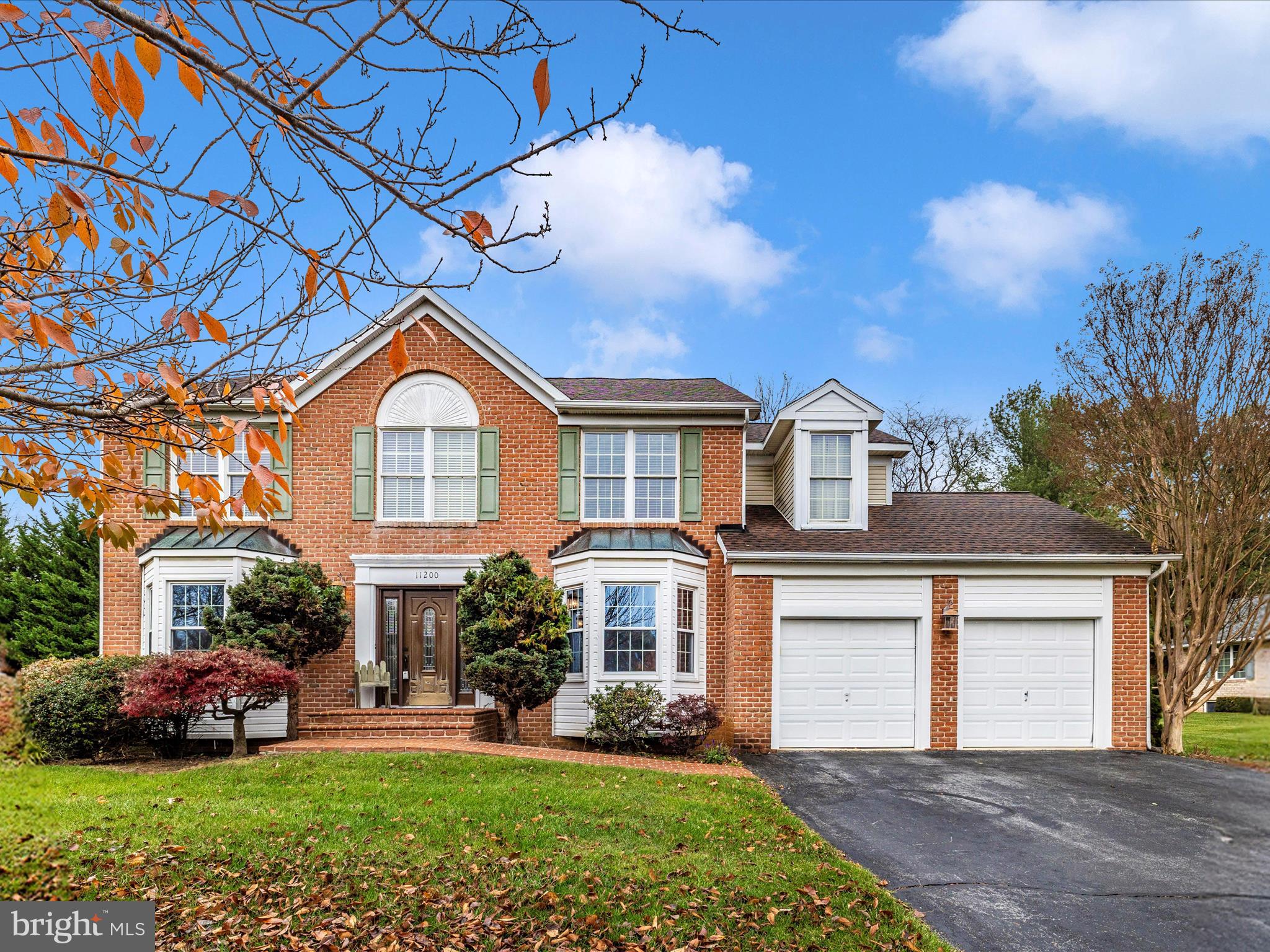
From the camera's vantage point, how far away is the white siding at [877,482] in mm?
18078

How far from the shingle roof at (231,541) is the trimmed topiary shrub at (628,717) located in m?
6.15

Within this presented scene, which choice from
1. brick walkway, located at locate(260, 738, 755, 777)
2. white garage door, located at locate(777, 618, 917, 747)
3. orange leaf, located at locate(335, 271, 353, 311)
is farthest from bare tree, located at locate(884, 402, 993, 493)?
orange leaf, located at locate(335, 271, 353, 311)

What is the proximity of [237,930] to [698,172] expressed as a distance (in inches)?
312

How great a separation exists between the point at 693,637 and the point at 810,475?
3.80 m

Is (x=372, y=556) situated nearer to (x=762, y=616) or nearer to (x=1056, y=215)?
(x=762, y=616)

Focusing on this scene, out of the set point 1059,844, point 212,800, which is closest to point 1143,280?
point 1059,844

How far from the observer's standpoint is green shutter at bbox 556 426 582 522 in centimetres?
1584

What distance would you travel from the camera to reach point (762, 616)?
49.0 ft

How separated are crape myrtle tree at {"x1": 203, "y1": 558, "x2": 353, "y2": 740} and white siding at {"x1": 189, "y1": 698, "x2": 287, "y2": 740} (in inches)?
50.8

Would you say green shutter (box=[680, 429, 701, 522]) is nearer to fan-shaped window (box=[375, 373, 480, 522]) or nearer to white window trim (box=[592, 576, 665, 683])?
white window trim (box=[592, 576, 665, 683])

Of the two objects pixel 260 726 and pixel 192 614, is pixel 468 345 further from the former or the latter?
pixel 260 726

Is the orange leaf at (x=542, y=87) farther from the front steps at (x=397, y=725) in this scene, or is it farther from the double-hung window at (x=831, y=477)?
the double-hung window at (x=831, y=477)

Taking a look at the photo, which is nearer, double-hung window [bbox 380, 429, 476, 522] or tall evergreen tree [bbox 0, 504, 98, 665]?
double-hung window [bbox 380, 429, 476, 522]

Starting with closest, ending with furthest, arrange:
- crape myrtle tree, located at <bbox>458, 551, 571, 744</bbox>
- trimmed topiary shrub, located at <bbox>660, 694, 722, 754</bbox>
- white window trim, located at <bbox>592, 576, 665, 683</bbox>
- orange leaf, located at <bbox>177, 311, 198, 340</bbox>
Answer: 1. orange leaf, located at <bbox>177, 311, 198, 340</bbox>
2. crape myrtle tree, located at <bbox>458, 551, 571, 744</bbox>
3. trimmed topiary shrub, located at <bbox>660, 694, 722, 754</bbox>
4. white window trim, located at <bbox>592, 576, 665, 683</bbox>
